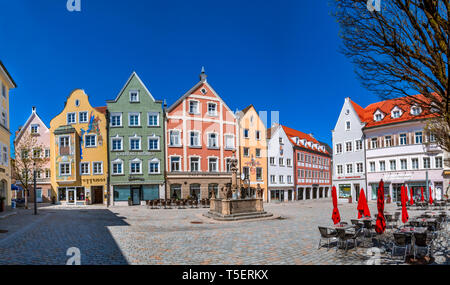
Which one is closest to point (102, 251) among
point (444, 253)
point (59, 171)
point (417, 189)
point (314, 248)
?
point (314, 248)

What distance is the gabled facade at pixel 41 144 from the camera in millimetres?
43969

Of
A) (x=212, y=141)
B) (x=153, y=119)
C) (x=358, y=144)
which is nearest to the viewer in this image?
(x=153, y=119)

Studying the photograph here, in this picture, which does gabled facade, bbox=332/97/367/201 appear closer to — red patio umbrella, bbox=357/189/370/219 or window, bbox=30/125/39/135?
red patio umbrella, bbox=357/189/370/219

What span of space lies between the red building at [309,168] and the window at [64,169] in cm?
3292

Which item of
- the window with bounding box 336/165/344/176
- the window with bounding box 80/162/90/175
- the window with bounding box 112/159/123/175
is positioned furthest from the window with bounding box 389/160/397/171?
the window with bounding box 80/162/90/175

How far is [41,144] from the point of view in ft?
145

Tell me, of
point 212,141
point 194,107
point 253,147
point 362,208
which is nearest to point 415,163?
point 253,147

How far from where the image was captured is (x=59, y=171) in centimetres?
4106

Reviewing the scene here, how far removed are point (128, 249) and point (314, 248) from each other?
20.4 feet

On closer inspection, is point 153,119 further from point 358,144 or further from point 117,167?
point 358,144

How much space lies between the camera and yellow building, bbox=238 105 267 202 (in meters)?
48.1

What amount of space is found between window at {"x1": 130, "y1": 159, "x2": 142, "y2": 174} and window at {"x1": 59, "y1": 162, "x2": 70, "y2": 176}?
7.52 metres

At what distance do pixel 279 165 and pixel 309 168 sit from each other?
10.3 m
